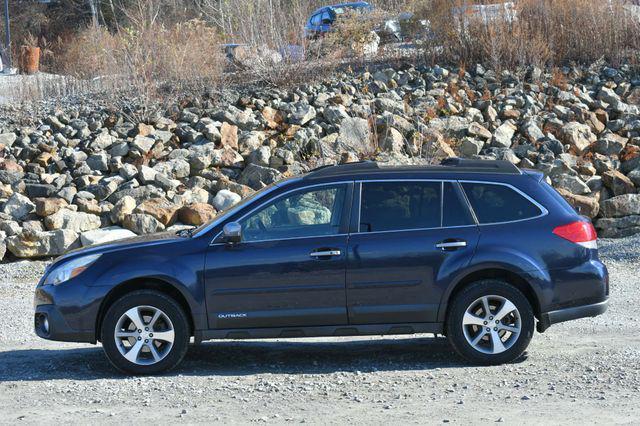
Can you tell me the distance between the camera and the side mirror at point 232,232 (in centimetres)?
811

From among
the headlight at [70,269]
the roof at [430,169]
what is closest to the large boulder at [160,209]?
the roof at [430,169]

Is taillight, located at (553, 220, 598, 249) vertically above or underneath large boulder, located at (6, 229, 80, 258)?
above

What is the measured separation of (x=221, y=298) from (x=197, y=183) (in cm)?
958

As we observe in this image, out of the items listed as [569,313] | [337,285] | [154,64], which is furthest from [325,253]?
[154,64]

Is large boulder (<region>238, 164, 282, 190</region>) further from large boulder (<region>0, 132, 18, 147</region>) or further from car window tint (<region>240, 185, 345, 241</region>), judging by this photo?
car window tint (<region>240, 185, 345, 241</region>)

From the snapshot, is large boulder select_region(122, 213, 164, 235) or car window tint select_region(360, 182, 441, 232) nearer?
car window tint select_region(360, 182, 441, 232)

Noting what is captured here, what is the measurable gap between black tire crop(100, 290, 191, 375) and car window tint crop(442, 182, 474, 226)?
2317 millimetres

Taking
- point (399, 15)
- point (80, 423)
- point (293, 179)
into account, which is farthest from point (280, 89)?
point (80, 423)

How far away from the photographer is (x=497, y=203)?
8359 millimetres

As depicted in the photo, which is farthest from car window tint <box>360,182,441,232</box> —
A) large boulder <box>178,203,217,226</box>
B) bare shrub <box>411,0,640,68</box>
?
bare shrub <box>411,0,640,68</box>

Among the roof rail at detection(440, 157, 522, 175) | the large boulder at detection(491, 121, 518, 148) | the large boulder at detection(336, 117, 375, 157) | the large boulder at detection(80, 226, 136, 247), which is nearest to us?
the roof rail at detection(440, 157, 522, 175)

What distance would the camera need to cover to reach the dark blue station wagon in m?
8.11

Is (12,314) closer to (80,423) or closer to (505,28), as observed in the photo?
(80,423)

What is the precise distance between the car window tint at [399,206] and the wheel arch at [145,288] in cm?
159
